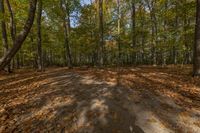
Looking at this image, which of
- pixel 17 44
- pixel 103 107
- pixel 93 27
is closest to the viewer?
pixel 17 44

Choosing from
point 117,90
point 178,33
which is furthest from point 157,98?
point 178,33

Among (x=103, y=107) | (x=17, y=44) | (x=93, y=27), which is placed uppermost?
(x=93, y=27)

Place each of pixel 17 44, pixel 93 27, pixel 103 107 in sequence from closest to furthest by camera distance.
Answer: pixel 17 44
pixel 103 107
pixel 93 27

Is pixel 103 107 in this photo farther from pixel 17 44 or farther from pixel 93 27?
pixel 93 27

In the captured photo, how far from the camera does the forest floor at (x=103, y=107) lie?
19.9 feet

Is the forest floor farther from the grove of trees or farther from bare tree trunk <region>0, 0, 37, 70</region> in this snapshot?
the grove of trees

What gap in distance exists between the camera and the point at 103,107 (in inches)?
274

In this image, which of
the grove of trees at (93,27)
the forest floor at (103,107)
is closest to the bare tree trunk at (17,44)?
the forest floor at (103,107)

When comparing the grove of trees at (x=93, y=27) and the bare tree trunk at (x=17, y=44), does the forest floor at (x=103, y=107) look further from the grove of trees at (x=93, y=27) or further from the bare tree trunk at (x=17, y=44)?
the grove of trees at (x=93, y=27)

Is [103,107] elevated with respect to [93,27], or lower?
lower

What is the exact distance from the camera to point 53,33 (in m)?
31.6

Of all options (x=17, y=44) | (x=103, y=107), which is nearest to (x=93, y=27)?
(x=103, y=107)

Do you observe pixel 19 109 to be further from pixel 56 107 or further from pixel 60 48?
pixel 60 48

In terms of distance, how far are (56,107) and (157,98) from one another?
3599mm
